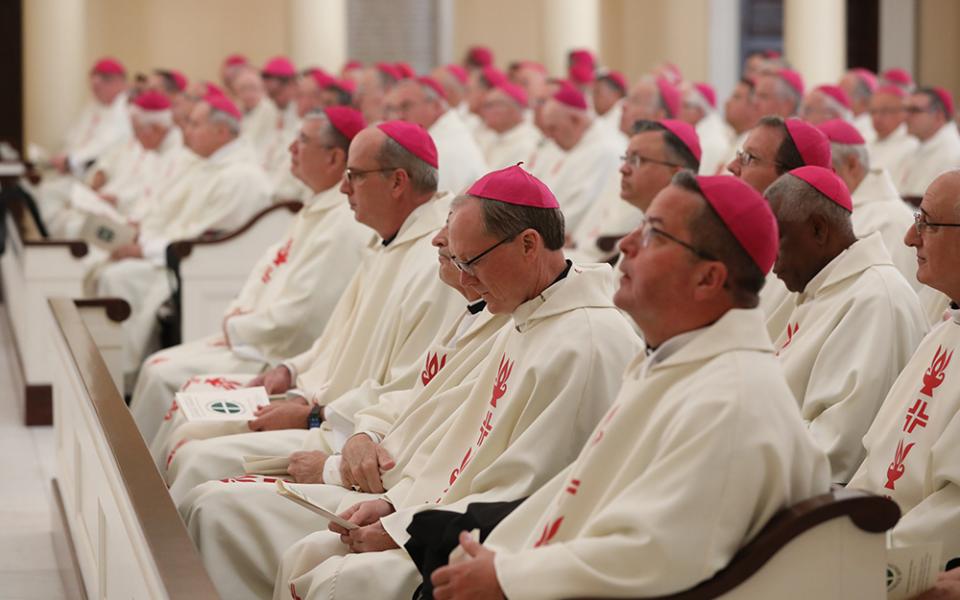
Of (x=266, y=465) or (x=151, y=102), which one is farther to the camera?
(x=151, y=102)

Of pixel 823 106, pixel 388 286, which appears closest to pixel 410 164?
pixel 388 286

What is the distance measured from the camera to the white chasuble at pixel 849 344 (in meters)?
4.31

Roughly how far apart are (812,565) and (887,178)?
379 cm

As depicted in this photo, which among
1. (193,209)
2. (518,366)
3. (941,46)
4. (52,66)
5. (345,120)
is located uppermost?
(941,46)

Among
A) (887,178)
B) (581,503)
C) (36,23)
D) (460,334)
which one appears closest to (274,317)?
(460,334)

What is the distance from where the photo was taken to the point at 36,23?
60.1 feet

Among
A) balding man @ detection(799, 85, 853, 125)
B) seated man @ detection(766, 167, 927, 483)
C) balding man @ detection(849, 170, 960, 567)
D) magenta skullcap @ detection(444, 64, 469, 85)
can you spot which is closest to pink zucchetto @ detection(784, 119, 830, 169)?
seated man @ detection(766, 167, 927, 483)

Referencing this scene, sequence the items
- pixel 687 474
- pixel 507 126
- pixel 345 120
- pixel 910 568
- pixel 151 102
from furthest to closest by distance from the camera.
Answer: pixel 507 126, pixel 151 102, pixel 345 120, pixel 910 568, pixel 687 474

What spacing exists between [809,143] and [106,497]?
104 inches

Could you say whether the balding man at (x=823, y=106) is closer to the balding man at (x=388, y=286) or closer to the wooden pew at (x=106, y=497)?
the balding man at (x=388, y=286)

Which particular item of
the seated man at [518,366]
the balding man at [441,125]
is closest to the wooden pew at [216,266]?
the balding man at [441,125]

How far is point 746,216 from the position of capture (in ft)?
10.3

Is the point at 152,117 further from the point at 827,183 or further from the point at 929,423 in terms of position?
the point at 929,423

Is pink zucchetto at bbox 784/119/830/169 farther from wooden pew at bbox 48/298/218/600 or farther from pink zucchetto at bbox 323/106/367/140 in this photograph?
wooden pew at bbox 48/298/218/600
